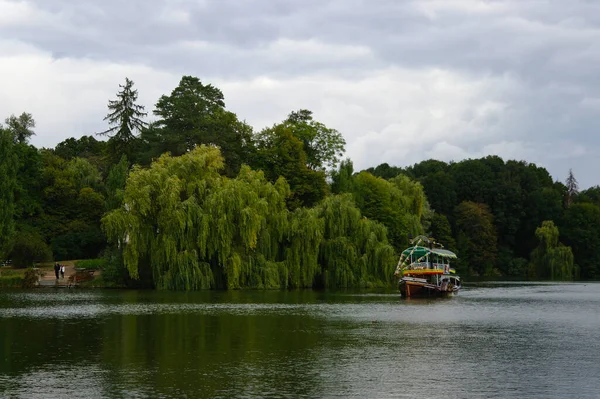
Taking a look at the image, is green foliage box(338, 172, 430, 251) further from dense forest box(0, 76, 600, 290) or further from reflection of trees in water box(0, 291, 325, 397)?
reflection of trees in water box(0, 291, 325, 397)

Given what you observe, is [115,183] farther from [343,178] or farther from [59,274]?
[343,178]

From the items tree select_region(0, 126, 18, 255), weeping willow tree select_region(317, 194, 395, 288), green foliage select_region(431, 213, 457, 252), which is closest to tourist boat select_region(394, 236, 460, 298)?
weeping willow tree select_region(317, 194, 395, 288)

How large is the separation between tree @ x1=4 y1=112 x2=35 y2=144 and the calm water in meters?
63.0

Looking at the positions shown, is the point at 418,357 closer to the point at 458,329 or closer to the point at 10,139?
the point at 458,329

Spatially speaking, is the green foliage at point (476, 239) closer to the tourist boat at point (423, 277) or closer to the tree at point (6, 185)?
the tourist boat at point (423, 277)

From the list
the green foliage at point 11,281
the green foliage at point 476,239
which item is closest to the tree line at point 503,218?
the green foliage at point 476,239

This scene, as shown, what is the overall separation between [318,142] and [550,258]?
44863mm

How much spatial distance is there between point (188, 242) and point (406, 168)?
102 metres

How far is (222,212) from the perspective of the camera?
68.1 metres

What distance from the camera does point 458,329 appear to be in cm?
4184

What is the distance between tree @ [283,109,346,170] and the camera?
3947 inches

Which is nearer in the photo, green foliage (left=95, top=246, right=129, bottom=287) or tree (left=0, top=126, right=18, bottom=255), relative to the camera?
green foliage (left=95, top=246, right=129, bottom=287)

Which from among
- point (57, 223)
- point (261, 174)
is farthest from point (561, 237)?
point (57, 223)

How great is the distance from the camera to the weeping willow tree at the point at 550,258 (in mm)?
120562
